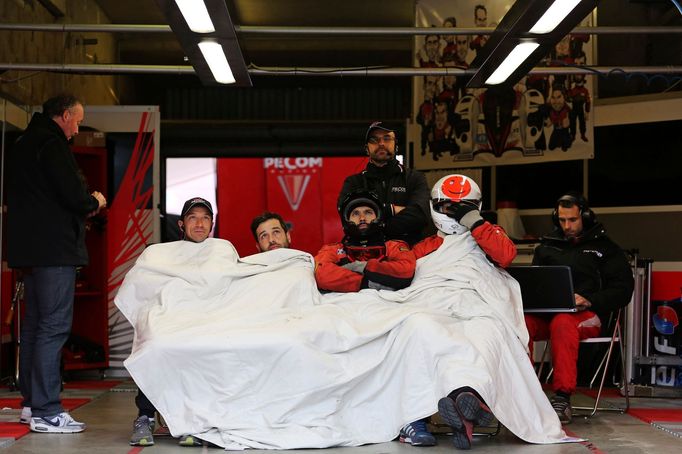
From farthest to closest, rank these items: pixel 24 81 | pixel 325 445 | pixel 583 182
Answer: pixel 583 182
pixel 24 81
pixel 325 445

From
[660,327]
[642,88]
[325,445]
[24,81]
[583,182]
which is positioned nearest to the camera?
[325,445]

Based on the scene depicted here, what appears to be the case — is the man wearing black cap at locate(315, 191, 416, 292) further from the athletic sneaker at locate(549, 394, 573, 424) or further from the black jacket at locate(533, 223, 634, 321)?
the black jacket at locate(533, 223, 634, 321)

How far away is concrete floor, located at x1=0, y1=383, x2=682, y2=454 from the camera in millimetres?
4289

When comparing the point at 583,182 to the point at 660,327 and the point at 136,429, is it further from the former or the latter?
the point at 136,429

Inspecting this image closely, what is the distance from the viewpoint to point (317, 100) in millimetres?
14570

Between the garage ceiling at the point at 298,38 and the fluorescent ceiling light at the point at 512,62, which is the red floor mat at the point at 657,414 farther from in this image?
the garage ceiling at the point at 298,38

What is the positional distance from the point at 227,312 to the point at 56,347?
91 cm

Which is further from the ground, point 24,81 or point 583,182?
point 24,81

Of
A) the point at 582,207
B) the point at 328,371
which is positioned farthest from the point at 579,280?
the point at 328,371

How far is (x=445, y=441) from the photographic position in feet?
14.9

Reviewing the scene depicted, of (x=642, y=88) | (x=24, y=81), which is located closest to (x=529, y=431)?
(x=24, y=81)

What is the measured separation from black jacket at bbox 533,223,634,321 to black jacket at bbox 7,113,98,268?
2.87 meters

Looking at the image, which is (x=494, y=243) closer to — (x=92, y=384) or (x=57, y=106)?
(x=57, y=106)

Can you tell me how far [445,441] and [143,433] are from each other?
4.73 feet
